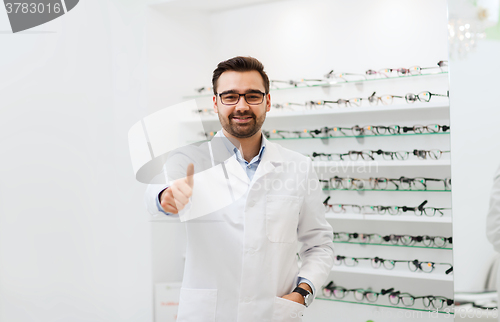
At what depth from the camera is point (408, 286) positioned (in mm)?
2871

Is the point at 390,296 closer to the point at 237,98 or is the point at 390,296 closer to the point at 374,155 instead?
the point at 374,155

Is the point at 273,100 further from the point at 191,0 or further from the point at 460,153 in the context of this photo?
the point at 460,153

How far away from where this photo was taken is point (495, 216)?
44.2 inches

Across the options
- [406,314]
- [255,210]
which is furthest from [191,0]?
[406,314]

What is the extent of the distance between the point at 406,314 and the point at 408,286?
0.19 metres

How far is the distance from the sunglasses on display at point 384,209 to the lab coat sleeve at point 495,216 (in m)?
1.63

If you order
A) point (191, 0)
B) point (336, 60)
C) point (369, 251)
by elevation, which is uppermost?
point (191, 0)

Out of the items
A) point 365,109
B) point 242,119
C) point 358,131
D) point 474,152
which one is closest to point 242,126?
point 242,119

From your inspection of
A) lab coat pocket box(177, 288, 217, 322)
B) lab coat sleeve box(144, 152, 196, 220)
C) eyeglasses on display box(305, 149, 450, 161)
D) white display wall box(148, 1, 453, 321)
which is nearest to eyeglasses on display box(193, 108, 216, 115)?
white display wall box(148, 1, 453, 321)

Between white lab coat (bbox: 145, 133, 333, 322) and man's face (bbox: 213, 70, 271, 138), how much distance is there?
14cm

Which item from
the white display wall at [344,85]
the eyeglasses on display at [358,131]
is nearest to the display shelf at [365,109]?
the white display wall at [344,85]

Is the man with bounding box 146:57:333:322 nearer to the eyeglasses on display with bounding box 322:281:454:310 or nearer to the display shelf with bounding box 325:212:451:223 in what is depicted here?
the display shelf with bounding box 325:212:451:223

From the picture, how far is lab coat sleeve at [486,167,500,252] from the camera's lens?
1119 mm

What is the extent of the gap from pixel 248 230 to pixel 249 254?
84 mm
